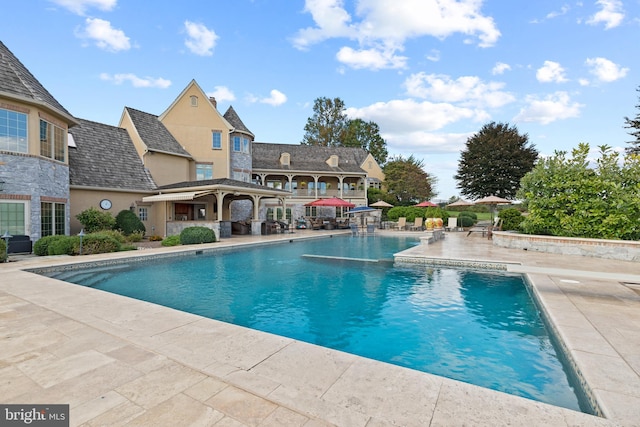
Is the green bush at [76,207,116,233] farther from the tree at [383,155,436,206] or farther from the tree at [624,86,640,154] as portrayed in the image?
the tree at [624,86,640,154]

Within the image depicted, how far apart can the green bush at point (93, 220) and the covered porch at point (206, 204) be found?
262 centimetres

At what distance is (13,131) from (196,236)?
27.1ft

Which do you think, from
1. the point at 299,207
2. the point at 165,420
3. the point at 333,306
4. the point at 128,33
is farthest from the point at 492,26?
the point at 299,207

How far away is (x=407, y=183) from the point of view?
118 ft

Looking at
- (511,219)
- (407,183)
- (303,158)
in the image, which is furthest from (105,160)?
(407,183)

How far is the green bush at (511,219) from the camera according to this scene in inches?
642

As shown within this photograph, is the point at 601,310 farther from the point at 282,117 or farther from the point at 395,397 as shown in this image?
the point at 282,117

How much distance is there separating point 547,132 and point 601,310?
680 inches

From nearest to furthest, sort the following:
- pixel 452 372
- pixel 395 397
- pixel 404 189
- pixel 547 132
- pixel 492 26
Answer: pixel 395 397 → pixel 452 372 → pixel 492 26 → pixel 547 132 → pixel 404 189

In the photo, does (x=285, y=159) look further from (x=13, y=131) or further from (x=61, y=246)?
(x=61, y=246)

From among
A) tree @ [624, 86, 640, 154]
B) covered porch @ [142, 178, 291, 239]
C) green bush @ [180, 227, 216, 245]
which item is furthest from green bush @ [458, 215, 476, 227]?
green bush @ [180, 227, 216, 245]

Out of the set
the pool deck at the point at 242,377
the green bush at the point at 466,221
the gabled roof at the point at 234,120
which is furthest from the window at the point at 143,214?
the green bush at the point at 466,221

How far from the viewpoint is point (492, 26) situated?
47.9 ft

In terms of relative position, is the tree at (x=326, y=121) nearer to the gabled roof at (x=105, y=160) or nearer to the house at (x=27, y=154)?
the gabled roof at (x=105, y=160)
